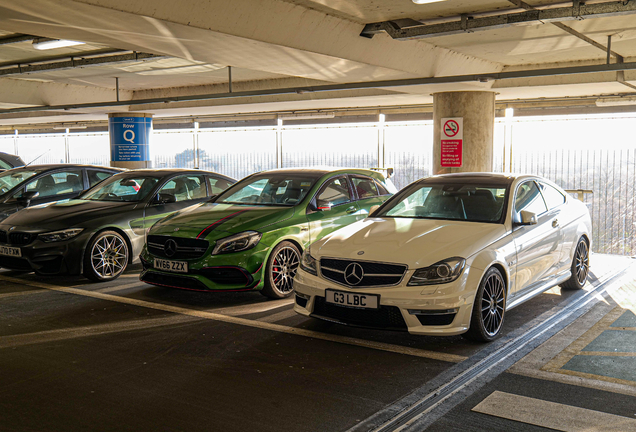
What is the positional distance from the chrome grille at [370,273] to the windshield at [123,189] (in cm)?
423

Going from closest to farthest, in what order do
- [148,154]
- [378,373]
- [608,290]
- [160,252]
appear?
[378,373], [160,252], [608,290], [148,154]

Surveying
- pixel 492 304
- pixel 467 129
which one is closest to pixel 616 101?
pixel 467 129

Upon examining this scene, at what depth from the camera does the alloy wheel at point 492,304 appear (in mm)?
4895

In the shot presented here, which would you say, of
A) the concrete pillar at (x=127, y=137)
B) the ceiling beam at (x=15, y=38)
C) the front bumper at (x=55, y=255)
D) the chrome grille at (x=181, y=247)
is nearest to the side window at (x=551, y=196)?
the chrome grille at (x=181, y=247)

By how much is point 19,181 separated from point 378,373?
8.32m

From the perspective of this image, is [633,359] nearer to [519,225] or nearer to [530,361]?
[530,361]

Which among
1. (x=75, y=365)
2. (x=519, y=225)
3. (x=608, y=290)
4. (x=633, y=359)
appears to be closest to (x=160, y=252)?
(x=75, y=365)

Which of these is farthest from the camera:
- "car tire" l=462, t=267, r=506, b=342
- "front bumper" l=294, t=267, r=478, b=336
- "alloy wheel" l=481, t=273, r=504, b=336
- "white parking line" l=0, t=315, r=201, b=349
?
"white parking line" l=0, t=315, r=201, b=349

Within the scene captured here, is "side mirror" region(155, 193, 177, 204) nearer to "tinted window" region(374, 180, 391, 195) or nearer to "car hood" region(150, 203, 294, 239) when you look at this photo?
"car hood" region(150, 203, 294, 239)

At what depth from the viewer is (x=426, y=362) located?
4508 millimetres

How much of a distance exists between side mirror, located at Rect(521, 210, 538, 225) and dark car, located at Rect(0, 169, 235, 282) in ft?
16.0

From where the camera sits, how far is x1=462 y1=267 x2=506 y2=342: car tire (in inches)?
187

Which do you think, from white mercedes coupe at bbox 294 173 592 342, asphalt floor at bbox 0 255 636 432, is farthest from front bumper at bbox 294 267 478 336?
asphalt floor at bbox 0 255 636 432

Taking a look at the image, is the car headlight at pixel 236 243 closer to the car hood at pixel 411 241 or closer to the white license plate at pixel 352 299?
the car hood at pixel 411 241
